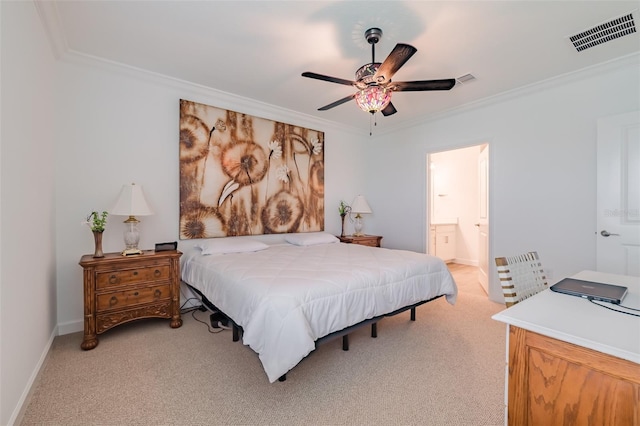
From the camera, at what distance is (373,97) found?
2.17 meters

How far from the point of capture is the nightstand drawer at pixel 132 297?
239 cm

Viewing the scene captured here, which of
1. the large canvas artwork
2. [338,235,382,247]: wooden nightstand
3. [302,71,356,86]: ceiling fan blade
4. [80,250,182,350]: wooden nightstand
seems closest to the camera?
[302,71,356,86]: ceiling fan blade

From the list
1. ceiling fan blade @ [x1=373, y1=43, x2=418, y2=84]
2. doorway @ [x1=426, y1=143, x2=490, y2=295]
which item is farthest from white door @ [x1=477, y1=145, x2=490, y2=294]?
ceiling fan blade @ [x1=373, y1=43, x2=418, y2=84]

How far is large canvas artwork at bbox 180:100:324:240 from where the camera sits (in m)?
3.25

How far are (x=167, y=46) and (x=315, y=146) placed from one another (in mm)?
2371

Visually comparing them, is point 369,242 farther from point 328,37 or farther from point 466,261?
point 328,37

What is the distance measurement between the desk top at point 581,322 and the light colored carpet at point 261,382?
838 mm

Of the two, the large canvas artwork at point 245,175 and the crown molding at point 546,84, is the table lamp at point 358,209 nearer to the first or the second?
the large canvas artwork at point 245,175

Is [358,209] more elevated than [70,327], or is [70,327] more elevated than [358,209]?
[358,209]

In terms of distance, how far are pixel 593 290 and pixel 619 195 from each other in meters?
2.09

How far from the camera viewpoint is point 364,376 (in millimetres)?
1957

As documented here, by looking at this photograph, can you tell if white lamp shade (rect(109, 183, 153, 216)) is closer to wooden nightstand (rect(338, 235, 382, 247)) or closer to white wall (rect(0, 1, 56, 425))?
white wall (rect(0, 1, 56, 425))

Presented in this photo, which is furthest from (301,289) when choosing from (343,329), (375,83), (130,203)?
(130,203)

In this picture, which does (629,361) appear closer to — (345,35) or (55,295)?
(345,35)
